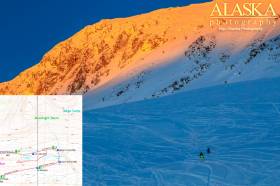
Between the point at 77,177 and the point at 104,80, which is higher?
the point at 104,80

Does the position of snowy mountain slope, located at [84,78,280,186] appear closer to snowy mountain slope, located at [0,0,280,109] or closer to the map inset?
the map inset

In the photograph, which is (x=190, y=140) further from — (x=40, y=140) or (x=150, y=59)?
(x=150, y=59)

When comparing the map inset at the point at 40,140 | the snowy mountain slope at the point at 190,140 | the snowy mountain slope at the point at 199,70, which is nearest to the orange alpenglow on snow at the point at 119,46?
the snowy mountain slope at the point at 199,70

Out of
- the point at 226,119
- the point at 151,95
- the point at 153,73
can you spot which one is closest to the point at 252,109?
the point at 226,119

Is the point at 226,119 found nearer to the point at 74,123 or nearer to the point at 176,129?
the point at 176,129

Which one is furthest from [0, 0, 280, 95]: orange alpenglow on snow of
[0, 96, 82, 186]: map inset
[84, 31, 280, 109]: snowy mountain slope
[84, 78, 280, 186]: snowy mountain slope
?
[0, 96, 82, 186]: map inset

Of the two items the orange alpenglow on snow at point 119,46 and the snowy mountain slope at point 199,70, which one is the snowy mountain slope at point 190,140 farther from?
the orange alpenglow on snow at point 119,46
